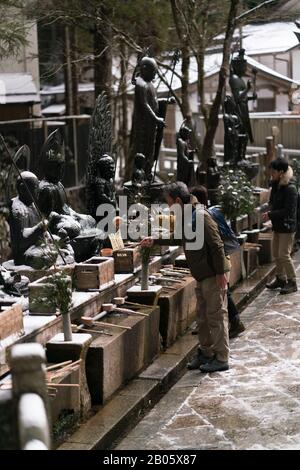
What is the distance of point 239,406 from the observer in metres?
8.70

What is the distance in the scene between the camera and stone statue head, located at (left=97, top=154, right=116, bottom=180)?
12041 mm

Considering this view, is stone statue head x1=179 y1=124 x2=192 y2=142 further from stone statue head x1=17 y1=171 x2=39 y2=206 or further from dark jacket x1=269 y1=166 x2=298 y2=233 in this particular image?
stone statue head x1=17 y1=171 x2=39 y2=206

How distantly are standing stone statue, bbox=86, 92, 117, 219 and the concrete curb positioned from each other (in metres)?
2.25

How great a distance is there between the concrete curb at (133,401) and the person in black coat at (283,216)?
3.02 meters

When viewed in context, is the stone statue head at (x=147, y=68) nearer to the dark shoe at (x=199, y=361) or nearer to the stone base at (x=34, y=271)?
the stone base at (x=34, y=271)

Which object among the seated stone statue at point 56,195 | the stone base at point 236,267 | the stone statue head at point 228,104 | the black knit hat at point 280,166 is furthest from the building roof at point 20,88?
the seated stone statue at point 56,195

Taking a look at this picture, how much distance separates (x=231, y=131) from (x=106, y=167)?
6.14 metres

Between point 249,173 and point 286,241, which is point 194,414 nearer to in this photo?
point 286,241

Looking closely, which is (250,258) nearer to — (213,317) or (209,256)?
(213,317)

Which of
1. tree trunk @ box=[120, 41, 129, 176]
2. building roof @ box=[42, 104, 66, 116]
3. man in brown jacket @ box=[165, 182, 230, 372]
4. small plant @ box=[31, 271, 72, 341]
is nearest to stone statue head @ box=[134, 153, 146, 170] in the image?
man in brown jacket @ box=[165, 182, 230, 372]

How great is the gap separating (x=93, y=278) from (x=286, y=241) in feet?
15.2

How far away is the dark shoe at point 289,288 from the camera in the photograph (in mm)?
13727

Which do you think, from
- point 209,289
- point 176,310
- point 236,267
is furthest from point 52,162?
point 236,267

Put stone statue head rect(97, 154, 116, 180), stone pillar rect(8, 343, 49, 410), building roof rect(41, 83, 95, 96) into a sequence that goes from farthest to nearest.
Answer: building roof rect(41, 83, 95, 96)
stone statue head rect(97, 154, 116, 180)
stone pillar rect(8, 343, 49, 410)
